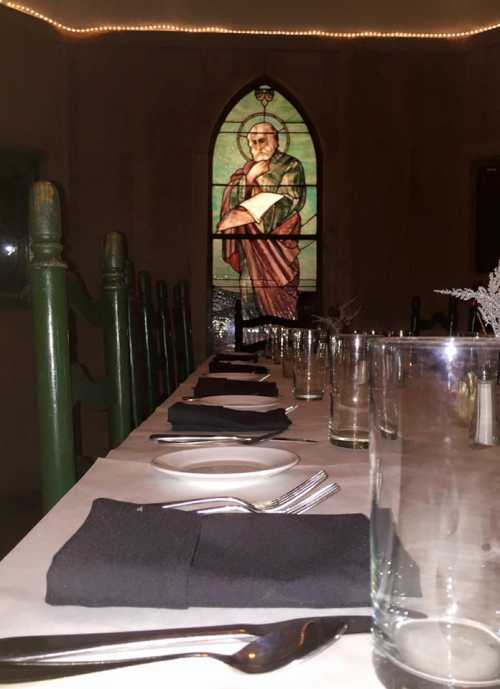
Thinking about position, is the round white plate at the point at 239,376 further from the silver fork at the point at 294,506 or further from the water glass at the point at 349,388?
the silver fork at the point at 294,506

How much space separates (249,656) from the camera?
42 centimetres

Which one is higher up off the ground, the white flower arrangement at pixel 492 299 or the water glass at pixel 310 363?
the white flower arrangement at pixel 492 299

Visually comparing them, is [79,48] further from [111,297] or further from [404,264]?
[111,297]

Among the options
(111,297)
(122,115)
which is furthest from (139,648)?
(122,115)

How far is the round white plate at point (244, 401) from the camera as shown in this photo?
→ 4.92 ft

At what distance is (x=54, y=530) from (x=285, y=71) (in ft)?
17.8

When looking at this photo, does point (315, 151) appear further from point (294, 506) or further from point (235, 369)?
point (294, 506)

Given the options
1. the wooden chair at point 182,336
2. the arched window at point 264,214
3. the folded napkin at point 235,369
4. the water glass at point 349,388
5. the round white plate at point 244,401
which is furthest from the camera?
the arched window at point 264,214

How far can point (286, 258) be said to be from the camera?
5.87 meters

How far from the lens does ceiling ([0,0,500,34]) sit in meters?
4.89

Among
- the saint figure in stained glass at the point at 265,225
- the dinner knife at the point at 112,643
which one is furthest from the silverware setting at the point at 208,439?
the saint figure in stained glass at the point at 265,225

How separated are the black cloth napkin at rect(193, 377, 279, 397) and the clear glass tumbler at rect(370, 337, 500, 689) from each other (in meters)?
1.23

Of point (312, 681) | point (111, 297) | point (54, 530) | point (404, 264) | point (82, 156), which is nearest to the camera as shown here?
point (312, 681)

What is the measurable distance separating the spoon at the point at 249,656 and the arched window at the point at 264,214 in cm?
537
